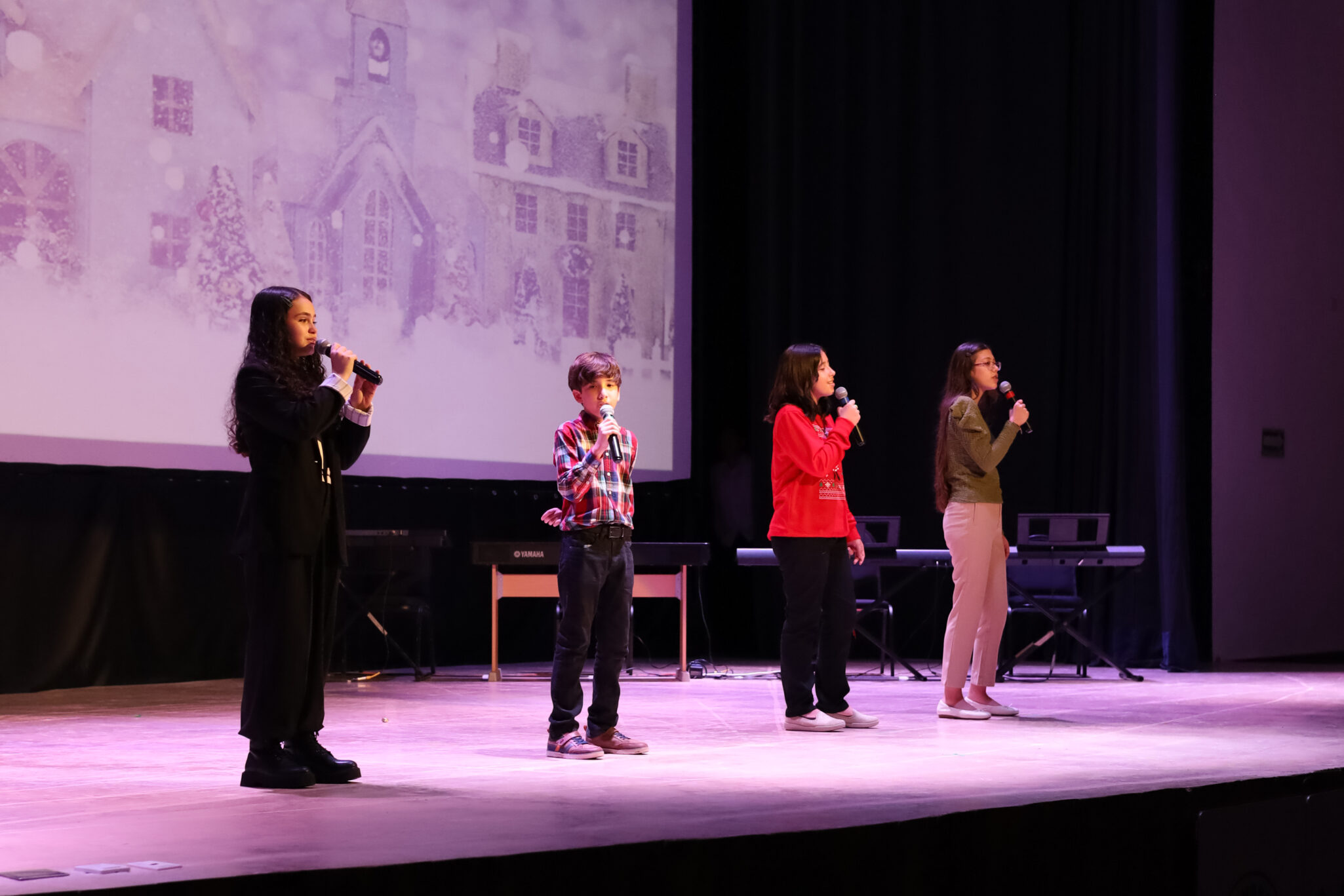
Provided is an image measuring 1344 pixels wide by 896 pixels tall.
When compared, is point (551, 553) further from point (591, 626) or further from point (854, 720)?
point (591, 626)

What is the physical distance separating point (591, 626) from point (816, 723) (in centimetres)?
105

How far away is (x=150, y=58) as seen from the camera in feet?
23.1

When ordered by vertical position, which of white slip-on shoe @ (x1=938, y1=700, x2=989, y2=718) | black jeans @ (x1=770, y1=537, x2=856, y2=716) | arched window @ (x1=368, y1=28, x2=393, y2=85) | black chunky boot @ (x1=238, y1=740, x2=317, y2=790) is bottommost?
white slip-on shoe @ (x1=938, y1=700, x2=989, y2=718)

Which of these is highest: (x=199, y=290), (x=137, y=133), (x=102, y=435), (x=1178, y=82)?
(x=1178, y=82)

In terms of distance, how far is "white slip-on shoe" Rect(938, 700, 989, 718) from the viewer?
5.65 metres

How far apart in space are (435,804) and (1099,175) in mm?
6885

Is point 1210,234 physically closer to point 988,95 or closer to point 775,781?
point 988,95

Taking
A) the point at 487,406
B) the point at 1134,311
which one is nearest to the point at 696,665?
the point at 487,406

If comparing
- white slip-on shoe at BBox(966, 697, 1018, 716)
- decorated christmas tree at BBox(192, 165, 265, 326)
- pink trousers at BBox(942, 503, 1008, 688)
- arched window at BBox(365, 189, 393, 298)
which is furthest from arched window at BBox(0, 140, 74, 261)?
white slip-on shoe at BBox(966, 697, 1018, 716)

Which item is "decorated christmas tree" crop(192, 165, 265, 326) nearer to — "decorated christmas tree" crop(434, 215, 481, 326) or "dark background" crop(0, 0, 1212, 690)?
"dark background" crop(0, 0, 1212, 690)

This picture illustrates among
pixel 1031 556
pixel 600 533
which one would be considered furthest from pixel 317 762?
pixel 1031 556

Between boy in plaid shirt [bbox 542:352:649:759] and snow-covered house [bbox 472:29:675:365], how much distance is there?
12.7 ft

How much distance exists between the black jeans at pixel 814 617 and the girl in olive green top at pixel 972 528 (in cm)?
50

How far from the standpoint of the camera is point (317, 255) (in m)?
7.65
